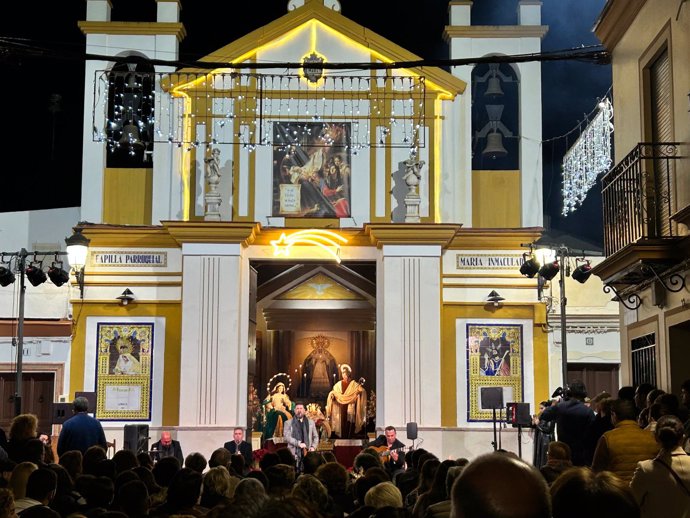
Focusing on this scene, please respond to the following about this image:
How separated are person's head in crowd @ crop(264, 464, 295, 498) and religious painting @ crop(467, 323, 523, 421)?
14705 millimetres

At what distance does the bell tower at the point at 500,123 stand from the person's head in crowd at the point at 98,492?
16.6 metres

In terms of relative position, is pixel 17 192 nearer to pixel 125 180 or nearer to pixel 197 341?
pixel 125 180

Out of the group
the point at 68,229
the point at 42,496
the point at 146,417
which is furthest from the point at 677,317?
the point at 68,229

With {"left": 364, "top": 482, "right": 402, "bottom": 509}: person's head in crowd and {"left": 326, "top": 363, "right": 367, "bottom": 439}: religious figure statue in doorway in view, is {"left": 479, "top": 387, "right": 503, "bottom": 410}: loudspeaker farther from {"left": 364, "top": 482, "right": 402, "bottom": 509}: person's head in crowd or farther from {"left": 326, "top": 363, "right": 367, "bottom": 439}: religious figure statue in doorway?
{"left": 364, "top": 482, "right": 402, "bottom": 509}: person's head in crowd

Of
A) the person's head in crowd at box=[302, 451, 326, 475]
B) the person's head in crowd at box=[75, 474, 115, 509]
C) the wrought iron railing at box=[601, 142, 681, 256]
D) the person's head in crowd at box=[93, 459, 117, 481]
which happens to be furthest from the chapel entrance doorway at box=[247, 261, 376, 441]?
the person's head in crowd at box=[75, 474, 115, 509]

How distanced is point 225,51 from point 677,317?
13.2 metres

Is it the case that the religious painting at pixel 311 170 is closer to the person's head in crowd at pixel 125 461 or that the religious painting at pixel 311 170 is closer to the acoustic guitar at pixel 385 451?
the acoustic guitar at pixel 385 451

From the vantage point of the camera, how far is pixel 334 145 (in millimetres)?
23969

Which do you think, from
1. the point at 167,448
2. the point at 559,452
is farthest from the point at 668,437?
the point at 167,448

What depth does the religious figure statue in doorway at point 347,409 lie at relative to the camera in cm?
2738

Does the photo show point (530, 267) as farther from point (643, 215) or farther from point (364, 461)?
point (364, 461)

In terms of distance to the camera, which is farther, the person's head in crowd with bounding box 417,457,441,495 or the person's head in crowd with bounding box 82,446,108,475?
the person's head in crowd with bounding box 82,446,108,475

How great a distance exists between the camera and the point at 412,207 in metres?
23.1

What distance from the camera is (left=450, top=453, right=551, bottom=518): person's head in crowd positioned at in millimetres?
3090
